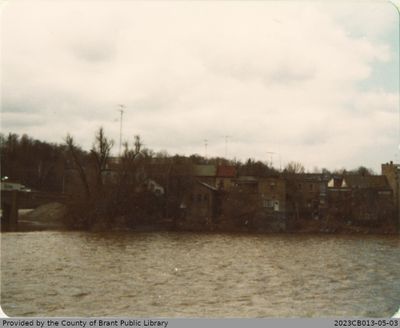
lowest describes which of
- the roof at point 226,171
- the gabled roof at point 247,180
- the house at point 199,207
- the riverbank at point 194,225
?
the riverbank at point 194,225

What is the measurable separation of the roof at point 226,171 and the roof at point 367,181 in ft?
50.4

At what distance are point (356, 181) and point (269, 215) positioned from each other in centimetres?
1083

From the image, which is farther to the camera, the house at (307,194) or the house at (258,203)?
the house at (307,194)

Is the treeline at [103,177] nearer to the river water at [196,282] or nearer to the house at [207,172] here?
the house at [207,172]

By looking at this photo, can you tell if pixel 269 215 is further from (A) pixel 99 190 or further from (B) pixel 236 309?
(B) pixel 236 309

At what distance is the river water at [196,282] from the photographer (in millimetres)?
12281

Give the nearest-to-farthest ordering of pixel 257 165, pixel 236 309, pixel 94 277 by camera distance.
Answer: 1. pixel 236 309
2. pixel 94 277
3. pixel 257 165

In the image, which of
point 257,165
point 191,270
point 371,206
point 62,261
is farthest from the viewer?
point 257,165

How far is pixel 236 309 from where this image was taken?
12.2 metres

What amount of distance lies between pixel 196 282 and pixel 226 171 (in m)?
46.6

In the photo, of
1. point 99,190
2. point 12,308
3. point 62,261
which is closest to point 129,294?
point 12,308

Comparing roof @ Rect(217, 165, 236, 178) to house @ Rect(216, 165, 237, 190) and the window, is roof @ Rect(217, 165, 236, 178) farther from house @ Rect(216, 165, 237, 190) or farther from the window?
the window

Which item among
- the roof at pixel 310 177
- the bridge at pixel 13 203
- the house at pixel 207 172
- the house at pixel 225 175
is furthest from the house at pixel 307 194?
the bridge at pixel 13 203

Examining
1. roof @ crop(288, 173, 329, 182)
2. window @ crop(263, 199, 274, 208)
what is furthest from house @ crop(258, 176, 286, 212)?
roof @ crop(288, 173, 329, 182)
